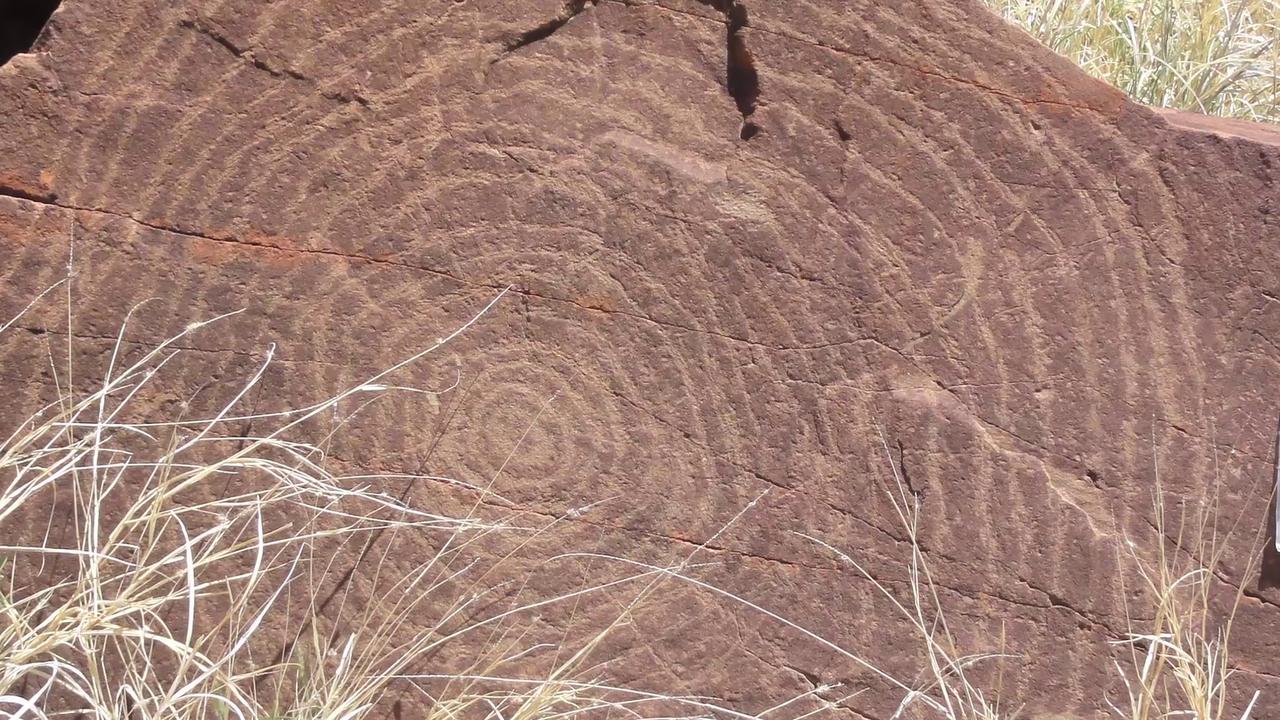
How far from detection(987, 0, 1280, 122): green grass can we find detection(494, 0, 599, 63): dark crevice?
1.98 m

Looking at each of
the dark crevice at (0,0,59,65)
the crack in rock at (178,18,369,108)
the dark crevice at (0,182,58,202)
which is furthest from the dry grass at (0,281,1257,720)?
the dark crevice at (0,0,59,65)

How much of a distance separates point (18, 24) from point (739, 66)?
1470 millimetres

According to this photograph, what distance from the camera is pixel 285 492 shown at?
142 centimetres

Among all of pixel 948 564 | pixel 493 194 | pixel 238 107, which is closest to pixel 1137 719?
pixel 948 564

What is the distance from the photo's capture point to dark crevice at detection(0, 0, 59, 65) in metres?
1.99

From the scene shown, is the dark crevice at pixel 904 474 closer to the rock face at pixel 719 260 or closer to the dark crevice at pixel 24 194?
the rock face at pixel 719 260

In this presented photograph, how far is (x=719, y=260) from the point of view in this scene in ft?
4.68

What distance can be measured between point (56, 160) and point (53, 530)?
1.65 ft

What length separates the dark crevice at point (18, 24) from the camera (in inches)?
78.2

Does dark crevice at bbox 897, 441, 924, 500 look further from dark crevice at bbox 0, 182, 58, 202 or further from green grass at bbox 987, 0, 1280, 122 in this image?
green grass at bbox 987, 0, 1280, 122

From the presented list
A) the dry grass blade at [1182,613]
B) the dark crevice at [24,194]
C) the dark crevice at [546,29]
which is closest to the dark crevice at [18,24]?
the dark crevice at [24,194]

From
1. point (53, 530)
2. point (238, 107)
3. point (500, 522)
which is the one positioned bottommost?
point (53, 530)

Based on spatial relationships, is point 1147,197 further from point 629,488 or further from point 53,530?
Answer: point 53,530

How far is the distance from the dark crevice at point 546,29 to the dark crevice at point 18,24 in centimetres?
114
